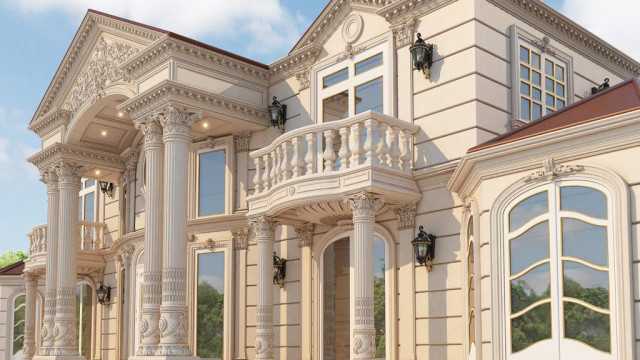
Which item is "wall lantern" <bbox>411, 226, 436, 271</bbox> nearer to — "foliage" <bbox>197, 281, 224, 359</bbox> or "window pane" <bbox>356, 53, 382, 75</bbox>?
"window pane" <bbox>356, 53, 382, 75</bbox>

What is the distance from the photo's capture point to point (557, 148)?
11328 mm

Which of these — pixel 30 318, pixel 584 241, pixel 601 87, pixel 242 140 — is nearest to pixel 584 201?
pixel 584 241

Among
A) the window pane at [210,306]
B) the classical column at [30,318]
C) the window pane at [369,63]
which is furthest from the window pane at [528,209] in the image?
the classical column at [30,318]

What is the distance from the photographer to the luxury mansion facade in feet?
36.3

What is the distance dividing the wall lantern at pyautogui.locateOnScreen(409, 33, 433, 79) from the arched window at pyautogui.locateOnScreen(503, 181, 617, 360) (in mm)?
4995

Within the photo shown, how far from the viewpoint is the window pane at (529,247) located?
11367 millimetres

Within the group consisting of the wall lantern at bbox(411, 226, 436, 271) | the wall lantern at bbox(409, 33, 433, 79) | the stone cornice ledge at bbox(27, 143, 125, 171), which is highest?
the wall lantern at bbox(409, 33, 433, 79)

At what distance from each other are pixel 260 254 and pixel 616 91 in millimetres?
8262

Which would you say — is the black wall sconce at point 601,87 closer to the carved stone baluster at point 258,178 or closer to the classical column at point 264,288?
the carved stone baluster at point 258,178

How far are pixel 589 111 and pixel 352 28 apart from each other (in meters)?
7.53

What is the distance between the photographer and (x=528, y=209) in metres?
11.7

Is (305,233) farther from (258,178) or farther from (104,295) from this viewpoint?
(104,295)

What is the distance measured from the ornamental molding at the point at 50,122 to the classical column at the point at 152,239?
18.7 ft

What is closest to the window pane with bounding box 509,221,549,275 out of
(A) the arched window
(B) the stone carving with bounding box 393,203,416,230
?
(A) the arched window
